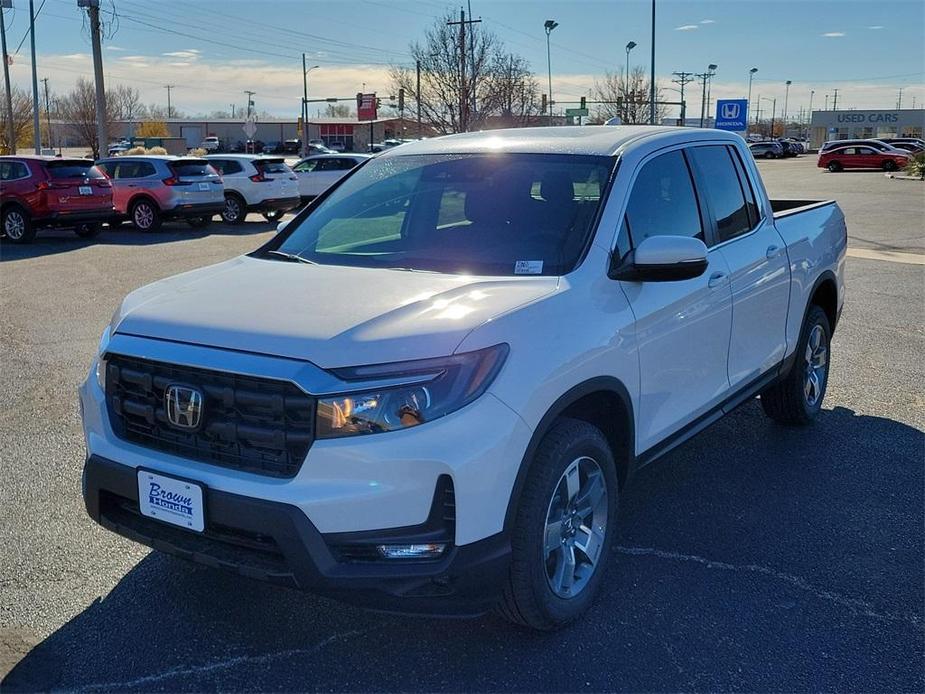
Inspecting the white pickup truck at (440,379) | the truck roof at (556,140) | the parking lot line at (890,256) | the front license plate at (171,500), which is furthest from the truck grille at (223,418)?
the parking lot line at (890,256)

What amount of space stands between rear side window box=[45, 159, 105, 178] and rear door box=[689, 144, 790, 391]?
51.0 feet

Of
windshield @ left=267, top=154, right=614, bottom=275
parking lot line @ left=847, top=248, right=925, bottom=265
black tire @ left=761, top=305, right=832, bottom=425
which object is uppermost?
windshield @ left=267, top=154, right=614, bottom=275

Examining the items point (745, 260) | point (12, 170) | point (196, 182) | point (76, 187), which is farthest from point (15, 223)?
point (745, 260)

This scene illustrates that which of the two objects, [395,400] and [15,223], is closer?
[395,400]

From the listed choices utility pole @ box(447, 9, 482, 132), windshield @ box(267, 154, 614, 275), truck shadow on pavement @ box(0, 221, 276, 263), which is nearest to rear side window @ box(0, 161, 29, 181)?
truck shadow on pavement @ box(0, 221, 276, 263)

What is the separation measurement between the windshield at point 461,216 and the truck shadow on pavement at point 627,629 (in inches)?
56.1

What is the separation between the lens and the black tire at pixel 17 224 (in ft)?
56.4

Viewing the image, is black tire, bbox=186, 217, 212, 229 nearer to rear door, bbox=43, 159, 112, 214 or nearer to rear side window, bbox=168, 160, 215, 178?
rear side window, bbox=168, 160, 215, 178

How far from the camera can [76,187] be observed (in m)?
17.4

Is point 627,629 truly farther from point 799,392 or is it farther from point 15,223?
point 15,223

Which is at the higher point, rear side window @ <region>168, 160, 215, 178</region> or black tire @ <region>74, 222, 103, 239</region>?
rear side window @ <region>168, 160, 215, 178</region>

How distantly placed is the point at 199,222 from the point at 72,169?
381 cm

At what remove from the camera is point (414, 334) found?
9.62ft

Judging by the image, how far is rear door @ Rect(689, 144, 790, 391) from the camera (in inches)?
180
